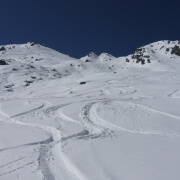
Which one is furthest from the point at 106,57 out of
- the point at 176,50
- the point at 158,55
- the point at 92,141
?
the point at 92,141

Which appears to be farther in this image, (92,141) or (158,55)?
(158,55)

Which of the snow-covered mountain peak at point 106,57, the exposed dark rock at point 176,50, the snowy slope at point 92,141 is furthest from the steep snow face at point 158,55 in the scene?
the snowy slope at point 92,141

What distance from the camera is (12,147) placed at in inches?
307

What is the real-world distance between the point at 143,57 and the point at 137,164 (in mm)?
51575

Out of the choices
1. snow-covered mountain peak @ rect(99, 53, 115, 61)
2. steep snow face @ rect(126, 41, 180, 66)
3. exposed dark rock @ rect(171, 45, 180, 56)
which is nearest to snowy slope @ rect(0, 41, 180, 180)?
steep snow face @ rect(126, 41, 180, 66)

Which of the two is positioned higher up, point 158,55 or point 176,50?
point 176,50

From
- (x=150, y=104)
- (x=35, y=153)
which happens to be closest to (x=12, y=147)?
(x=35, y=153)

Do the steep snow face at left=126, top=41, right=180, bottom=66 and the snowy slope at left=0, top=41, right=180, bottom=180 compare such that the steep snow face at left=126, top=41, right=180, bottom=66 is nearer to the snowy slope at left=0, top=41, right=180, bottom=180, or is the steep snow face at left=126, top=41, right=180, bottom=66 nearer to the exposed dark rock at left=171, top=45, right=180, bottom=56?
Result: the exposed dark rock at left=171, top=45, right=180, bottom=56

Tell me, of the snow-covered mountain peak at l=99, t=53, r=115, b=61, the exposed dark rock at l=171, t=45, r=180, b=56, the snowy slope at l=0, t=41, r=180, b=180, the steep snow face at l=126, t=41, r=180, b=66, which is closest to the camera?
the snowy slope at l=0, t=41, r=180, b=180

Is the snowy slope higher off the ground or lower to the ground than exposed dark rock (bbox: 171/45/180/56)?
lower

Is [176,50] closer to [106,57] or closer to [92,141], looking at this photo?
[106,57]

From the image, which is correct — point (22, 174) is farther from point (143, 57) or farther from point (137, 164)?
point (143, 57)

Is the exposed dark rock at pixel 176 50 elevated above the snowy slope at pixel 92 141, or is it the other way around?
the exposed dark rock at pixel 176 50

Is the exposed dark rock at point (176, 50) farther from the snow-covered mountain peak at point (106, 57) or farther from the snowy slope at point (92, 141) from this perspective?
the snowy slope at point (92, 141)
